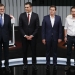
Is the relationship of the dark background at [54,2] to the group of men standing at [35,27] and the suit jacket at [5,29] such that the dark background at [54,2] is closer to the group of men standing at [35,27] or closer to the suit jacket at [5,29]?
the group of men standing at [35,27]

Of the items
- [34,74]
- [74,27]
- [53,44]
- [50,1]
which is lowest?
[34,74]

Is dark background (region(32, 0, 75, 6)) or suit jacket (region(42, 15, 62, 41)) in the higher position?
dark background (region(32, 0, 75, 6))

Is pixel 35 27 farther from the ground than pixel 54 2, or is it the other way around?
pixel 54 2

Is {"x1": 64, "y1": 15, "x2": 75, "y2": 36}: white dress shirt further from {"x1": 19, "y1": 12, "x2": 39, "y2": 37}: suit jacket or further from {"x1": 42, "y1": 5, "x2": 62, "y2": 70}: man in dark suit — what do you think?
{"x1": 19, "y1": 12, "x2": 39, "y2": 37}: suit jacket

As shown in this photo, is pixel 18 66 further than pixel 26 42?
Yes

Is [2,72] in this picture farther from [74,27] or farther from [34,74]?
[74,27]

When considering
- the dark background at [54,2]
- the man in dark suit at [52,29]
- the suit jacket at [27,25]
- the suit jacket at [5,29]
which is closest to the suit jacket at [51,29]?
the man in dark suit at [52,29]

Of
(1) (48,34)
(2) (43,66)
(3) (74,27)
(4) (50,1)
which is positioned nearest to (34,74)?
(2) (43,66)

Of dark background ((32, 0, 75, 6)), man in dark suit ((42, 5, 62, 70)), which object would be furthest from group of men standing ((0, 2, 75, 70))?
dark background ((32, 0, 75, 6))

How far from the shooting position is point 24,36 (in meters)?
3.98

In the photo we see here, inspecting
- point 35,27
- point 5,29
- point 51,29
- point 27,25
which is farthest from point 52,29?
point 5,29

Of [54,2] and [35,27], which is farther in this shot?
[54,2]

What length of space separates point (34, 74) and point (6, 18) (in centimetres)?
121

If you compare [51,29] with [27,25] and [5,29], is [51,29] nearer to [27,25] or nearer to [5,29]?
[27,25]
